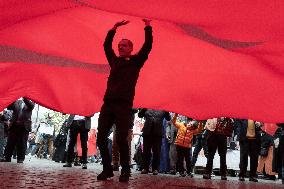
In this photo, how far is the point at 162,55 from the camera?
5727 millimetres

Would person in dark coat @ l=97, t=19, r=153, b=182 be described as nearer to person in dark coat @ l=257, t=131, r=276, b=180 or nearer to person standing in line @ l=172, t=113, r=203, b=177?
person standing in line @ l=172, t=113, r=203, b=177

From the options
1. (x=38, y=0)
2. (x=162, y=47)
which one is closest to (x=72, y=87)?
(x=162, y=47)

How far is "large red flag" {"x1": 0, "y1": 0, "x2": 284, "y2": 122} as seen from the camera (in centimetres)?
383

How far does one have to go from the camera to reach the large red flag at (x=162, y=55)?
12.6 feet

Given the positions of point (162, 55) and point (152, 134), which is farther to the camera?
point (152, 134)

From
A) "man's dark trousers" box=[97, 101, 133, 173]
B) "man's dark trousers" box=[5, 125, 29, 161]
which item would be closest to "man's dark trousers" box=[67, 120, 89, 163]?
"man's dark trousers" box=[5, 125, 29, 161]

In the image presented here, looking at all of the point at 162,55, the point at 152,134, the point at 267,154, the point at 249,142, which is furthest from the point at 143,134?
the point at 267,154

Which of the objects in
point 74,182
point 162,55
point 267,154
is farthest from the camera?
point 267,154

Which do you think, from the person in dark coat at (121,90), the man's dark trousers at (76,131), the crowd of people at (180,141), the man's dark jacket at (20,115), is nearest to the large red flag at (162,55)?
the person in dark coat at (121,90)

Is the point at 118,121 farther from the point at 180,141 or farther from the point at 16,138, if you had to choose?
the point at 16,138

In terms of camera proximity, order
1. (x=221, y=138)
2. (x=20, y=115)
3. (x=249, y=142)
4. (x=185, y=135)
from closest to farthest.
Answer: (x=221, y=138), (x=249, y=142), (x=185, y=135), (x=20, y=115)

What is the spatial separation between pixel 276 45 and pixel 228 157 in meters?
8.28

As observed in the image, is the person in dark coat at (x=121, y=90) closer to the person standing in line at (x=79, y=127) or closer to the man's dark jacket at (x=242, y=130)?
the person standing in line at (x=79, y=127)

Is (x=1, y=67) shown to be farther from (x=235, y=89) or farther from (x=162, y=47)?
(x=235, y=89)
